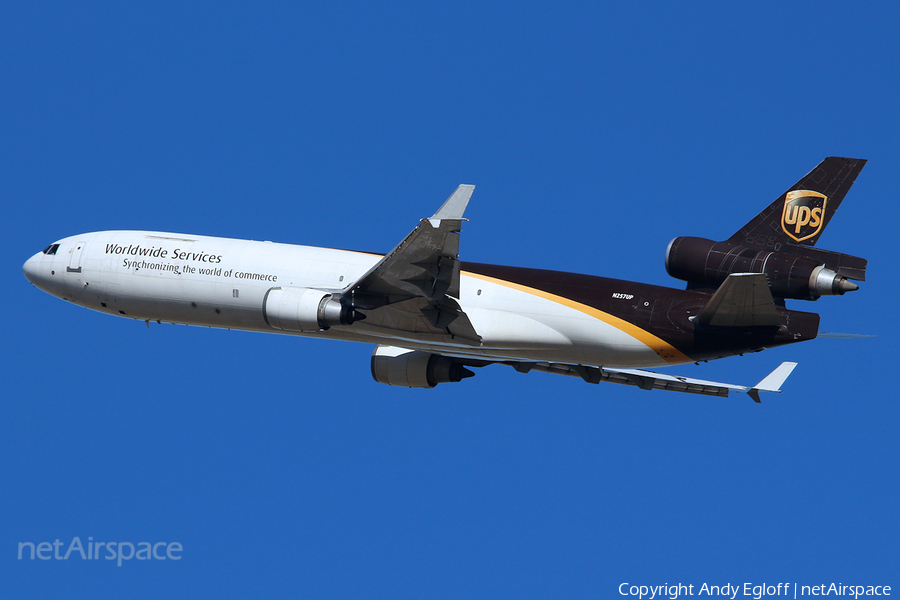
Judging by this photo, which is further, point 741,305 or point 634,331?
point 634,331

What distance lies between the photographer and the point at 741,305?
85.6 feet

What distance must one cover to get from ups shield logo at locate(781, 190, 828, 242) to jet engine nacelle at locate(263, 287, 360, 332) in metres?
13.6

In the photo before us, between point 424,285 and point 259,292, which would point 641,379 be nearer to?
point 424,285

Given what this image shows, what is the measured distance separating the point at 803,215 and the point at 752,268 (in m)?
3.05

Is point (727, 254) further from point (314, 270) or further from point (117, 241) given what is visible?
point (117, 241)

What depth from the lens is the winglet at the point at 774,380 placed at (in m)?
31.3

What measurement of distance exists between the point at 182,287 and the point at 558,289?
1231 centimetres

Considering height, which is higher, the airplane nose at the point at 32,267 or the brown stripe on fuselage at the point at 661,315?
the airplane nose at the point at 32,267

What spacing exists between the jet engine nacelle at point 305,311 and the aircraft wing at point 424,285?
53 cm

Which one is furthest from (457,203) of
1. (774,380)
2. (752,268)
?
(774,380)

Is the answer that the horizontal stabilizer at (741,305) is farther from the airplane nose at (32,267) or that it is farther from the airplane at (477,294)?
the airplane nose at (32,267)

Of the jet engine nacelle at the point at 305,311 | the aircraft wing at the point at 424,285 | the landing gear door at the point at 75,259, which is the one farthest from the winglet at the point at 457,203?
the landing gear door at the point at 75,259

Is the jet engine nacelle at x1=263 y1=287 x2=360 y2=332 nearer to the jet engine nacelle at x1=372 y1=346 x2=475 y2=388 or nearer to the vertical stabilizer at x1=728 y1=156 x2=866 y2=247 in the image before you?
the jet engine nacelle at x1=372 y1=346 x2=475 y2=388

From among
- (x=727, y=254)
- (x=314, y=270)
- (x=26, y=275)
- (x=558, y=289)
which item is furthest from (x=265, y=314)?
(x=727, y=254)
